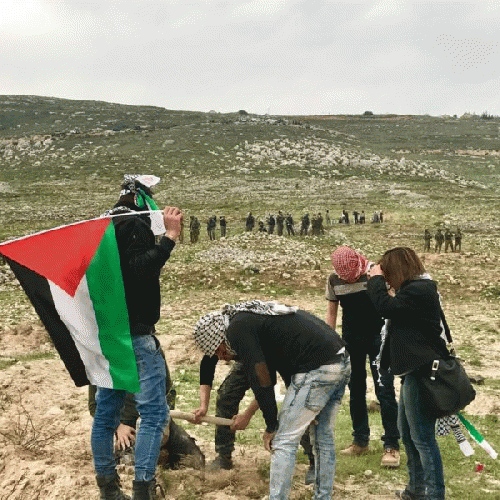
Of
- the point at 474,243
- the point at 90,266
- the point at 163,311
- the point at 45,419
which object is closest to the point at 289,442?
the point at 90,266

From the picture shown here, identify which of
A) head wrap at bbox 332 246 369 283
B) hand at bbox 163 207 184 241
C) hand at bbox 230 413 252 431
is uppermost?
hand at bbox 163 207 184 241

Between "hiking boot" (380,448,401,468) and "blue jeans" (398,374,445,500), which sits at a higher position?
"blue jeans" (398,374,445,500)

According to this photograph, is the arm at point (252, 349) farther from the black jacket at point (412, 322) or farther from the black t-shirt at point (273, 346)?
the black jacket at point (412, 322)

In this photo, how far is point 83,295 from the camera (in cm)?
419

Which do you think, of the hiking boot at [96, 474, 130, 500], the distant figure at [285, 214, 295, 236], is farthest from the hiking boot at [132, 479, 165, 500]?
the distant figure at [285, 214, 295, 236]

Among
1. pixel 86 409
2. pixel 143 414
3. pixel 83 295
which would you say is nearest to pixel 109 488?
pixel 143 414

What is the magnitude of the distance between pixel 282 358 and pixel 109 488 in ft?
5.29

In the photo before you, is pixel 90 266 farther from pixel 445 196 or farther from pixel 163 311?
pixel 445 196

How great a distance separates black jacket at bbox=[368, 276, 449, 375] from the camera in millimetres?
4094

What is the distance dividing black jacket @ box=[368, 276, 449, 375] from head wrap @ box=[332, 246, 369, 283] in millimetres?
977

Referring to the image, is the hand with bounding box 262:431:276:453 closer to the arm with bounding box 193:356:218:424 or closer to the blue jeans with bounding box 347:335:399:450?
the arm with bounding box 193:356:218:424

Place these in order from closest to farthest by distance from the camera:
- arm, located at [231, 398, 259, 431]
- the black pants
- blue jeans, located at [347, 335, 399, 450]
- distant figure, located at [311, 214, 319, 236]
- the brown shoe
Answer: arm, located at [231, 398, 259, 431], the black pants, blue jeans, located at [347, 335, 399, 450], the brown shoe, distant figure, located at [311, 214, 319, 236]

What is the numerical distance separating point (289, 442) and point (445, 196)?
45.6 metres

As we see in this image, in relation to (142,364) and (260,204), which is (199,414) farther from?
(260,204)
